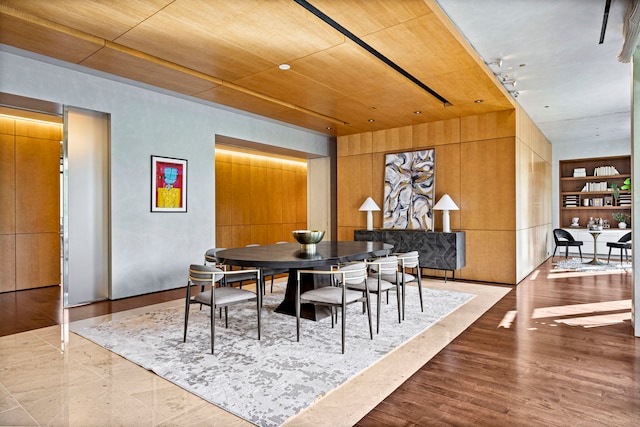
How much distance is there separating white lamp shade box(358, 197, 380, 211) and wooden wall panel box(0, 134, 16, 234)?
6.14 metres

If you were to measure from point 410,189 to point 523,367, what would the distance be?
490 centimetres

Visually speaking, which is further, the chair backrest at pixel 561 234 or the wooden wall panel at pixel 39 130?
the chair backrest at pixel 561 234

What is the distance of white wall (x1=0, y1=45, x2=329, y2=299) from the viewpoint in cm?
477

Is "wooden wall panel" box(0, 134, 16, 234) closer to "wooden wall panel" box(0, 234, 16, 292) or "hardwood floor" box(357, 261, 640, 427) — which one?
"wooden wall panel" box(0, 234, 16, 292)

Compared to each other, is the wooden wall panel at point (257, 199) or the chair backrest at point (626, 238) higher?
the wooden wall panel at point (257, 199)

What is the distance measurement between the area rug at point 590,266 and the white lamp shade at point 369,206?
13.9 ft

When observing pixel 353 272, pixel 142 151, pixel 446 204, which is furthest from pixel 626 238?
pixel 142 151

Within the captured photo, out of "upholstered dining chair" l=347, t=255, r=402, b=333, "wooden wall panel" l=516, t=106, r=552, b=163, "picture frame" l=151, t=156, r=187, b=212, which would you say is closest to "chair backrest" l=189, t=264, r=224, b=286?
"upholstered dining chair" l=347, t=255, r=402, b=333

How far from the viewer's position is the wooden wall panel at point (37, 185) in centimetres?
647

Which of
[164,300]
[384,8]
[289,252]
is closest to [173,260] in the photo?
[164,300]

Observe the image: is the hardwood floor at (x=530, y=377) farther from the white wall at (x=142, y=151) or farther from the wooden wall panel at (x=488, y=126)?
the white wall at (x=142, y=151)

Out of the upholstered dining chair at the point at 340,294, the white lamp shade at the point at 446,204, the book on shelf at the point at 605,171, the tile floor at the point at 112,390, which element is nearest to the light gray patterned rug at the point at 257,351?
the tile floor at the point at 112,390

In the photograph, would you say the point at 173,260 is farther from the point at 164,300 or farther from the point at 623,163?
the point at 623,163

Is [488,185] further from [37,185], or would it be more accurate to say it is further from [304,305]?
[37,185]
